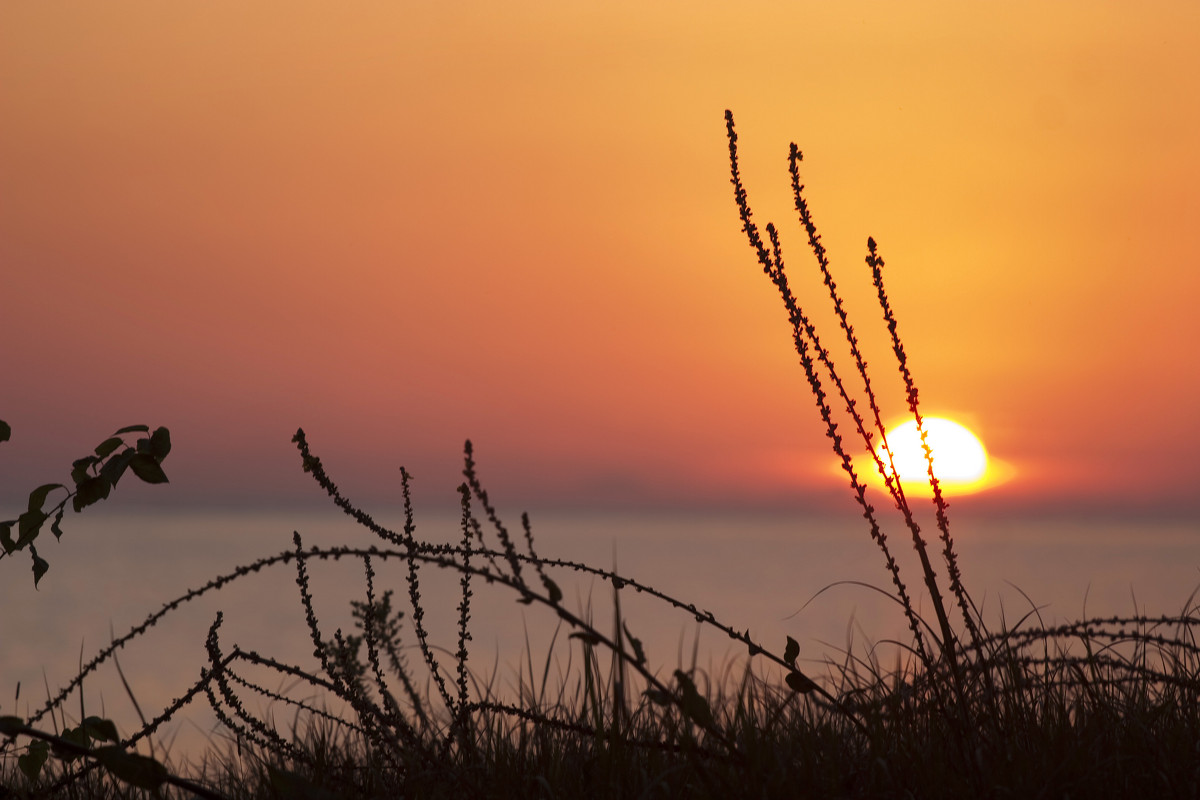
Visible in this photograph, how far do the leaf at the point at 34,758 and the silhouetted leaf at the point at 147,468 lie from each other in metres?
1.06

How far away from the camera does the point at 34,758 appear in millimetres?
3582

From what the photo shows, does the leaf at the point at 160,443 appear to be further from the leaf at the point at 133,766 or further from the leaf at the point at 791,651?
the leaf at the point at 791,651

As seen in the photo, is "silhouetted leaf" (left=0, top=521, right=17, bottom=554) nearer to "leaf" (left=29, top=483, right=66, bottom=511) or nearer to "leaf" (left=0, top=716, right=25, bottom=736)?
"leaf" (left=29, top=483, right=66, bottom=511)

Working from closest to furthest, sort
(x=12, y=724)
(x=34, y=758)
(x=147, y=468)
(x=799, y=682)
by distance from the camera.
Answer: (x=12, y=724) → (x=799, y=682) → (x=147, y=468) → (x=34, y=758)

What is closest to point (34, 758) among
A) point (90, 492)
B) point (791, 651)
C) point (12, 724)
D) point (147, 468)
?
point (90, 492)

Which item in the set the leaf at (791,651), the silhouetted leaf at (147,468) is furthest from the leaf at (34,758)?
the leaf at (791,651)

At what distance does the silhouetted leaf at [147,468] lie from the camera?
126 inches

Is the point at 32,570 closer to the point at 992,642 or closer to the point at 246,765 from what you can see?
the point at 246,765

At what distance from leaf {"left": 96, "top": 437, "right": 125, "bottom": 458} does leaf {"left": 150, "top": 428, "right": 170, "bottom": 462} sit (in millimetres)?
117

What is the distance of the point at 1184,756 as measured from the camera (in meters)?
3.21

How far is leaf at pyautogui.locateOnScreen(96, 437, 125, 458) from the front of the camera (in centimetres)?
334

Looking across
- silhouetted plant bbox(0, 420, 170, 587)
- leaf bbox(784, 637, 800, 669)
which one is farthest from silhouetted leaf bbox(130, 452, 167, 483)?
leaf bbox(784, 637, 800, 669)

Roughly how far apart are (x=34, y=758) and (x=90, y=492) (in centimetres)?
102

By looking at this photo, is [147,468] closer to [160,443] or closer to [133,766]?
[160,443]
